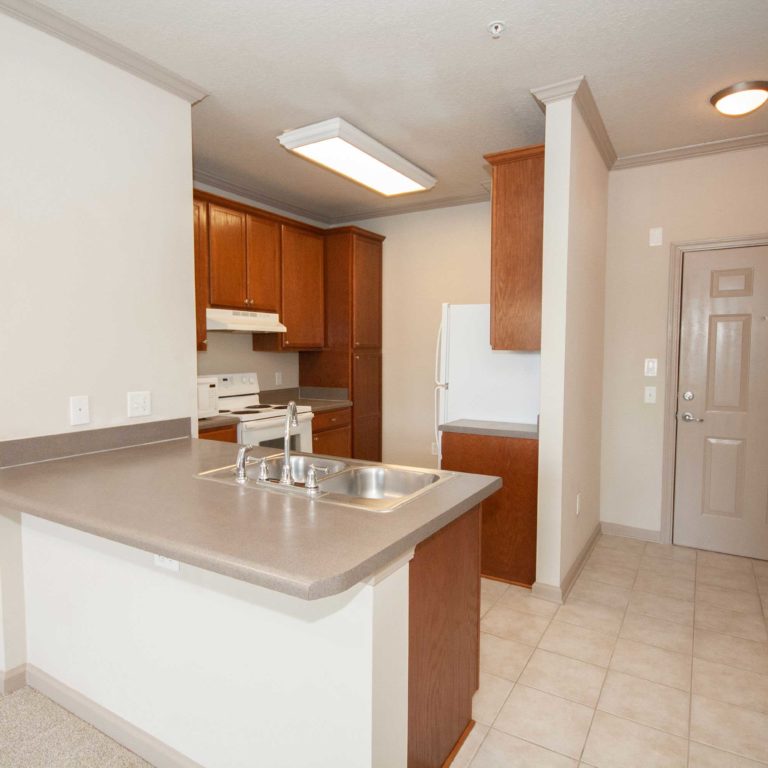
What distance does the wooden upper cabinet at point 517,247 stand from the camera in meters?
2.85

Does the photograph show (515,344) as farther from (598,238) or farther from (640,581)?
(640,581)

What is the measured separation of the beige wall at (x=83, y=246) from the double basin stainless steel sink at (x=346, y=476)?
77cm

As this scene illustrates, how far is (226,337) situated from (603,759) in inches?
142

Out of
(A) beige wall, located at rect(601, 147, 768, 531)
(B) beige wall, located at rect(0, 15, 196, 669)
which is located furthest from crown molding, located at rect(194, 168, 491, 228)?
(B) beige wall, located at rect(0, 15, 196, 669)

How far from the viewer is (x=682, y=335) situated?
3508 mm

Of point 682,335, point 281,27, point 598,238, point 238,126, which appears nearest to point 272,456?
point 281,27

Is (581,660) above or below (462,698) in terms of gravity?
below

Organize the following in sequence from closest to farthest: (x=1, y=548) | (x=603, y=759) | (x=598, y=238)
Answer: (x=603, y=759) < (x=1, y=548) < (x=598, y=238)

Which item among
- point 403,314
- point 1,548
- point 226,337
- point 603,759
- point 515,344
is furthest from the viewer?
point 403,314

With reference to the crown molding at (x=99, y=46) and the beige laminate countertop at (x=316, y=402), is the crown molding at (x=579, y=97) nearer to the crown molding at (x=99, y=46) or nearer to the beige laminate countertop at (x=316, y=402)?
the crown molding at (x=99, y=46)

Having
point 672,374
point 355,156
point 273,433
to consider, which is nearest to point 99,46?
point 355,156

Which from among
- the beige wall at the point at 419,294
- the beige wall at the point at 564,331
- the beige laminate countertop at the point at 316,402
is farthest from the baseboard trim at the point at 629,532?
the beige laminate countertop at the point at 316,402

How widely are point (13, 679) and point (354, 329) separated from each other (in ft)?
10.9

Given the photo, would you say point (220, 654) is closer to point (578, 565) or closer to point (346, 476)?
point (346, 476)
